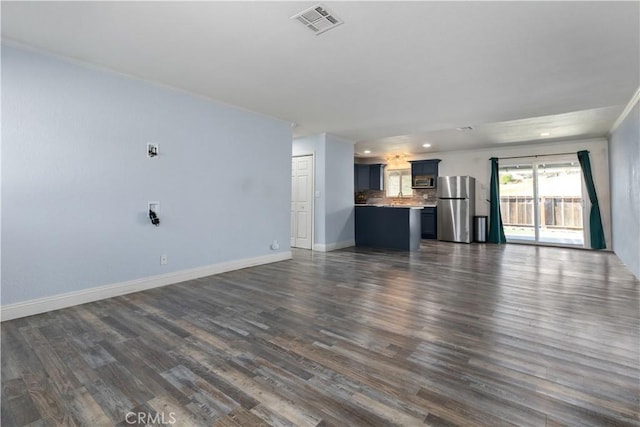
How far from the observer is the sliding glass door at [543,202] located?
23.1ft

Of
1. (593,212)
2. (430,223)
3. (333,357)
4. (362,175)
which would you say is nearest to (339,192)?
(362,175)

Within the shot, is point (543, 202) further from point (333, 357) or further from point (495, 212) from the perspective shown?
point (333, 357)

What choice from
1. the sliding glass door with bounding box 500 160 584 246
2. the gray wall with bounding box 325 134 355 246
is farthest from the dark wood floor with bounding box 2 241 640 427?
the sliding glass door with bounding box 500 160 584 246

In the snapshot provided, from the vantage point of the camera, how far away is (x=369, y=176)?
918 cm

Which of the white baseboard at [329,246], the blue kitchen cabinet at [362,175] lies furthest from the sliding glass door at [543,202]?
the white baseboard at [329,246]

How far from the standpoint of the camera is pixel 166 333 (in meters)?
2.35

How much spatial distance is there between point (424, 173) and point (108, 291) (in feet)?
26.0

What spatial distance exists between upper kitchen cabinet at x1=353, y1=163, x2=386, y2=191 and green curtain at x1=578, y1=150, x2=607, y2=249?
4.68 metres

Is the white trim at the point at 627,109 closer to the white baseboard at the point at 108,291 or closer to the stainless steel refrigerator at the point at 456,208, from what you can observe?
the stainless steel refrigerator at the point at 456,208

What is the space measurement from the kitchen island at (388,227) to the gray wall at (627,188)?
3.26 metres

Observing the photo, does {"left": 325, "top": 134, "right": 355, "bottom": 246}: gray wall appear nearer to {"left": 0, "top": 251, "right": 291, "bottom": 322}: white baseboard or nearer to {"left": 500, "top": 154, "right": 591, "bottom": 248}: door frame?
{"left": 0, "top": 251, "right": 291, "bottom": 322}: white baseboard

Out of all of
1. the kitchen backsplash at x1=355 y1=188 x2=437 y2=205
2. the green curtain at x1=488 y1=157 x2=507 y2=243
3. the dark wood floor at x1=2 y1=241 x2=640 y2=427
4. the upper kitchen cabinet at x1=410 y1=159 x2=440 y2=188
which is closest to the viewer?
the dark wood floor at x1=2 y1=241 x2=640 y2=427

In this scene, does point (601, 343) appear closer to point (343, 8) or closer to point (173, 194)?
point (343, 8)

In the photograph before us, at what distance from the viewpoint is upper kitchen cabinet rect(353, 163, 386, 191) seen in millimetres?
9117
